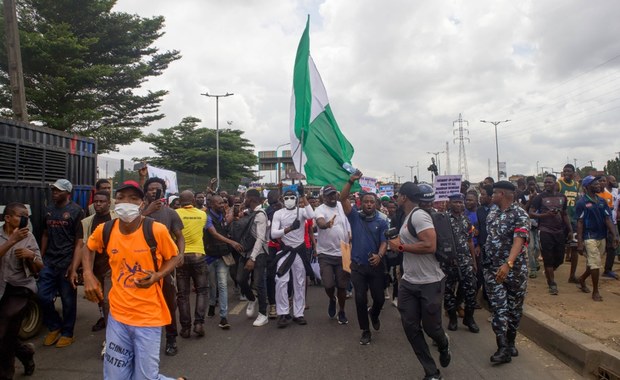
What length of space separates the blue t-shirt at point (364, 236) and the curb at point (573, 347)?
84.8 inches

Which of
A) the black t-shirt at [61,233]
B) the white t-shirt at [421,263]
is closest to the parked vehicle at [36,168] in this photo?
the black t-shirt at [61,233]

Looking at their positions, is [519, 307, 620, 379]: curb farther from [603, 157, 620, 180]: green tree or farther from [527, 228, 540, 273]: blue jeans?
[603, 157, 620, 180]: green tree

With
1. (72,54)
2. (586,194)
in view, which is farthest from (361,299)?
(72,54)

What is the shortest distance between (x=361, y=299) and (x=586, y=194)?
14.2ft

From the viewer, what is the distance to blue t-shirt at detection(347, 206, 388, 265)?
555 cm

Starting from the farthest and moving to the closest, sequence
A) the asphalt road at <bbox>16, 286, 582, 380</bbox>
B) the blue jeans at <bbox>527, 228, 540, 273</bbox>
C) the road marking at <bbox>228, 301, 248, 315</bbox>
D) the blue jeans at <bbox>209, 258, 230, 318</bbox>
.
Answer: the blue jeans at <bbox>527, 228, 540, 273</bbox>
the road marking at <bbox>228, 301, 248, 315</bbox>
the blue jeans at <bbox>209, 258, 230, 318</bbox>
the asphalt road at <bbox>16, 286, 582, 380</bbox>

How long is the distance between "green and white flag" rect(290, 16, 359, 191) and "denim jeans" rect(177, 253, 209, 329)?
1.96m

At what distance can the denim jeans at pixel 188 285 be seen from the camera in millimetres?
5629

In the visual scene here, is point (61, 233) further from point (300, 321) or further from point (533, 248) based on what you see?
point (533, 248)

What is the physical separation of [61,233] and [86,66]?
15.4 meters

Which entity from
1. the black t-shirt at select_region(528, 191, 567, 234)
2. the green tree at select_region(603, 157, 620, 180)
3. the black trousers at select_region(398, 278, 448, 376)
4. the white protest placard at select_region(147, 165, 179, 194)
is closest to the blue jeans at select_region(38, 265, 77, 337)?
the black trousers at select_region(398, 278, 448, 376)

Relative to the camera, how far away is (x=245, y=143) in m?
43.2

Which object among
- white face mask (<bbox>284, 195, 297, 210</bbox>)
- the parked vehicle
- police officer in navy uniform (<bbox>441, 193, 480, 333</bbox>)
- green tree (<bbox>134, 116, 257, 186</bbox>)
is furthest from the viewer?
green tree (<bbox>134, 116, 257, 186</bbox>)

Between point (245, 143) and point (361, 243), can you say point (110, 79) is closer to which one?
point (361, 243)
